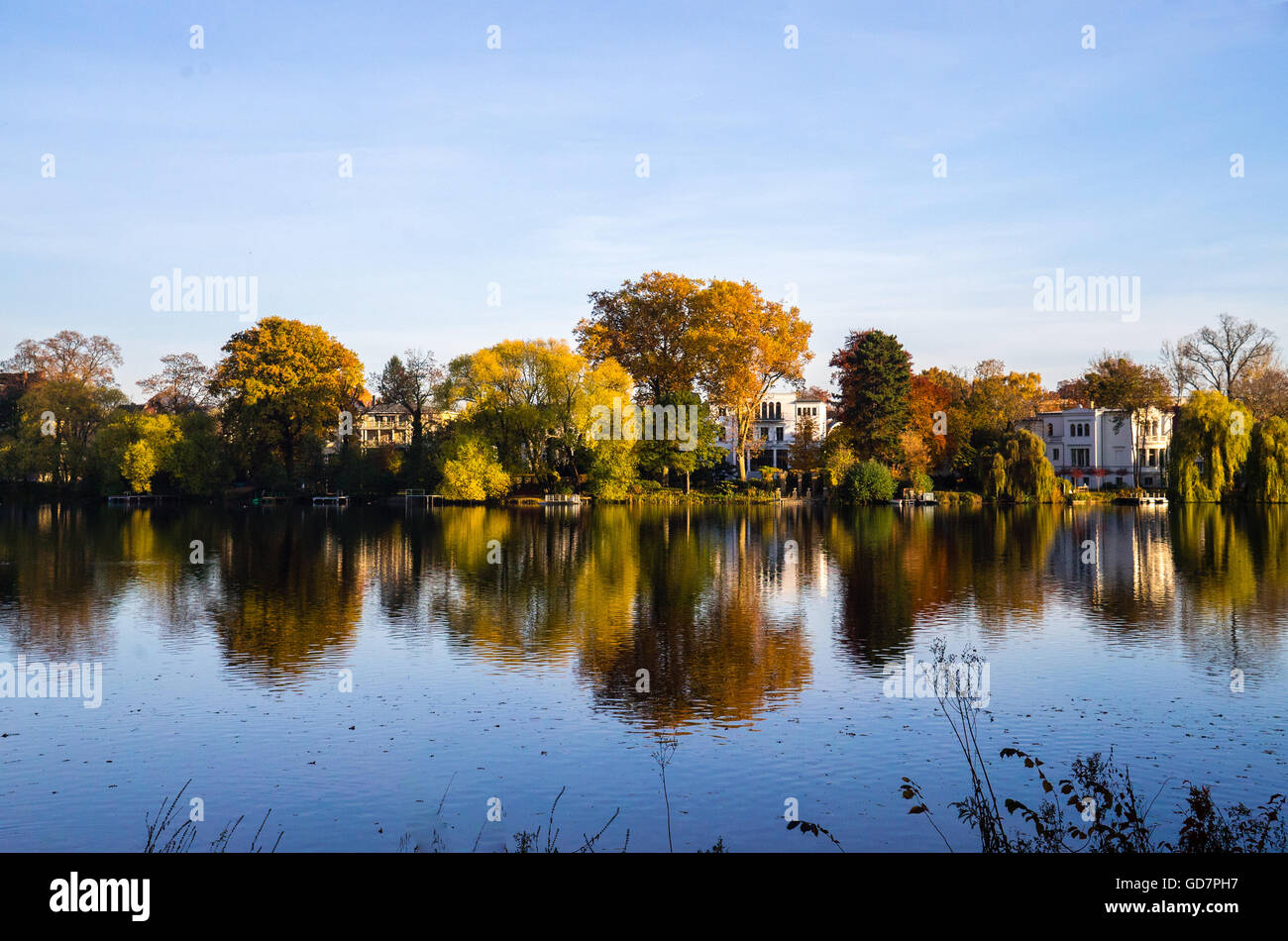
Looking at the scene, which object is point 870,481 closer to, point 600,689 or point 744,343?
point 744,343

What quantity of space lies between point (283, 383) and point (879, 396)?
48.5 m

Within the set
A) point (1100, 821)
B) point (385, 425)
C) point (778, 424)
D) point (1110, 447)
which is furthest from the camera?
point (385, 425)

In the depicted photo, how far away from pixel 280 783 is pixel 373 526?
4682 centimetres

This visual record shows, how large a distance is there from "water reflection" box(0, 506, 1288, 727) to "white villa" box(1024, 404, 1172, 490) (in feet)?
146

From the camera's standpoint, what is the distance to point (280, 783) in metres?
12.4

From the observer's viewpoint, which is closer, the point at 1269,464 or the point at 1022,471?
the point at 1269,464

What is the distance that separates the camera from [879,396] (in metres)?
85.2

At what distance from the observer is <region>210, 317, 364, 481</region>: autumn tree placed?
85312 mm

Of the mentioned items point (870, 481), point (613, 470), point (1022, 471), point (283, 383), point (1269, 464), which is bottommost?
point (870, 481)

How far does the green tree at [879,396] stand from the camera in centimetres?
8550

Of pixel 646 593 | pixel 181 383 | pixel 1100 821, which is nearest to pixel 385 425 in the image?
pixel 181 383

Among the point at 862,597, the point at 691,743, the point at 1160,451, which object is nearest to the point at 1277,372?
the point at 1160,451

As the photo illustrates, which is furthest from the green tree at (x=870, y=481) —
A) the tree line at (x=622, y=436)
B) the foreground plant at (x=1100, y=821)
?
the foreground plant at (x=1100, y=821)
